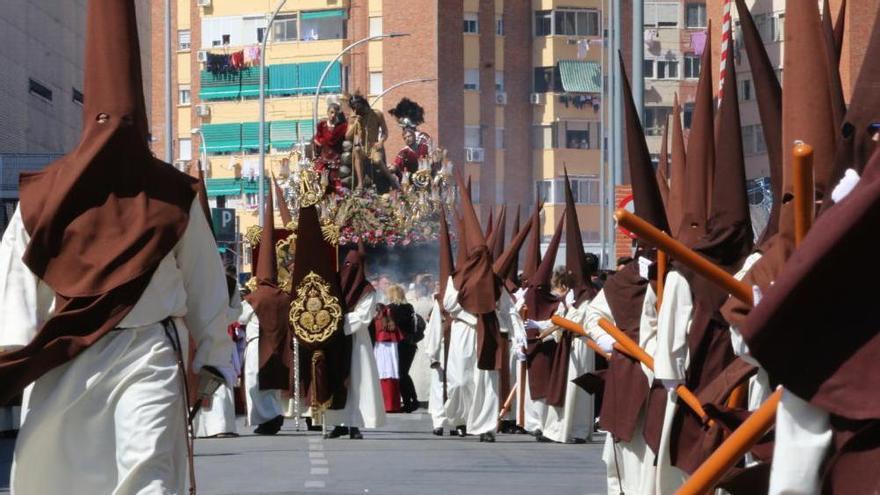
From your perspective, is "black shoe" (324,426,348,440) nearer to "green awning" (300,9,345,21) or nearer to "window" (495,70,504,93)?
"green awning" (300,9,345,21)

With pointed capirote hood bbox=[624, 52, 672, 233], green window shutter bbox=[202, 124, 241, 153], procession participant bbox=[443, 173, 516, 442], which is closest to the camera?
pointed capirote hood bbox=[624, 52, 672, 233]

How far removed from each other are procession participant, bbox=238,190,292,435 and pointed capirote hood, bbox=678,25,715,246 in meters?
12.3

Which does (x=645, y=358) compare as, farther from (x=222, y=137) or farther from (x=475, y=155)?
(x=222, y=137)

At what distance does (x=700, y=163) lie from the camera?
12078 mm

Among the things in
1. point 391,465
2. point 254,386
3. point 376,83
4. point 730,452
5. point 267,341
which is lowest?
point 254,386

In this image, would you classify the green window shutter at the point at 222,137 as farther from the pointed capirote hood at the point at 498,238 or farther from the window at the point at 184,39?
the pointed capirote hood at the point at 498,238

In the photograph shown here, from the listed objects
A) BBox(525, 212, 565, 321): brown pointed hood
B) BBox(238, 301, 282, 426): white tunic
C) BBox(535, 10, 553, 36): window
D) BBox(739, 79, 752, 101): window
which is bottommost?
BBox(238, 301, 282, 426): white tunic

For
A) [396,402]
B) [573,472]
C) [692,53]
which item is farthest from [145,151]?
[692,53]

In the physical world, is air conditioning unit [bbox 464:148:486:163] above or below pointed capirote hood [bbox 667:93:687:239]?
below

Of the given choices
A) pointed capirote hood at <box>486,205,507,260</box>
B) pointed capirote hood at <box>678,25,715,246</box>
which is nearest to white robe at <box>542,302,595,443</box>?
pointed capirote hood at <box>486,205,507,260</box>

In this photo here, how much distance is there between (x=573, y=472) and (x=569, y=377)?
5651 millimetres

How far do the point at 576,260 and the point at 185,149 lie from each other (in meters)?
70.7

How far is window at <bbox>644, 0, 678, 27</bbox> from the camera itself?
284ft

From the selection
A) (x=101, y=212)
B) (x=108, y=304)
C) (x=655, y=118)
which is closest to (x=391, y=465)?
(x=101, y=212)
